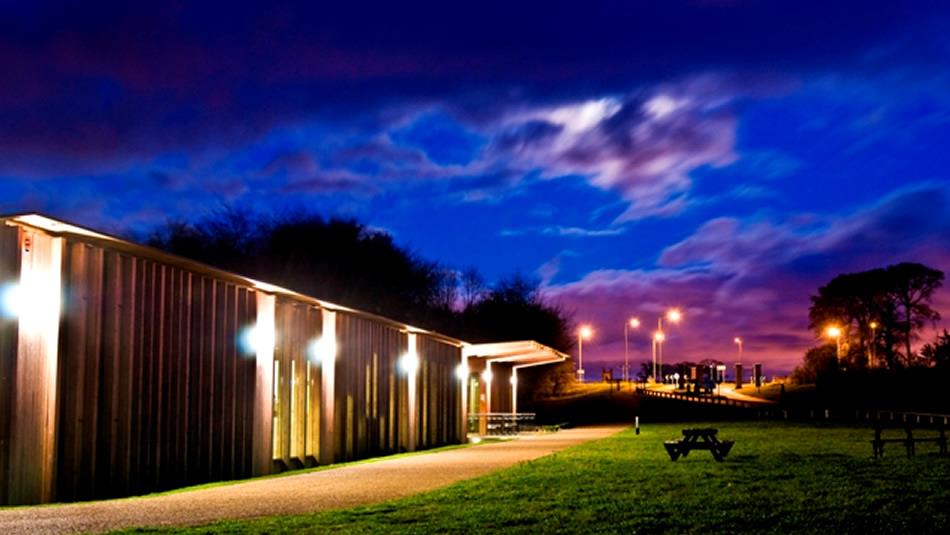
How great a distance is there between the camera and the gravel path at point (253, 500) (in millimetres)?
11195

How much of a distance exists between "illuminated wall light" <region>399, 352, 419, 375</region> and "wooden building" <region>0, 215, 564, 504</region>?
430 centimetres

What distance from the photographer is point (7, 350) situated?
12.9 m

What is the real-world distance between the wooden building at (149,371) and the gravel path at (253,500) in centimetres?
78

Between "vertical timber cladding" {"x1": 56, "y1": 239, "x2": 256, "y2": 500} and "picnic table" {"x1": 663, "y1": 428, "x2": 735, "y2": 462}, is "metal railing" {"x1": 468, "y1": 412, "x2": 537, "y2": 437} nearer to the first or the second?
"picnic table" {"x1": 663, "y1": 428, "x2": 735, "y2": 462}

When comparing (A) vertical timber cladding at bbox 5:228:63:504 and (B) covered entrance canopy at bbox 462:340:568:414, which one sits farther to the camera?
(B) covered entrance canopy at bbox 462:340:568:414

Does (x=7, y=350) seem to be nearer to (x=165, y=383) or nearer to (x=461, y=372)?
(x=165, y=383)

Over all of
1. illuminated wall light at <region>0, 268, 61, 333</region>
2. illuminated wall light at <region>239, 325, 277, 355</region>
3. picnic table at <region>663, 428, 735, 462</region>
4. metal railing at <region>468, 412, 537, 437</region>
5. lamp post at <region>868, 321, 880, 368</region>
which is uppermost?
lamp post at <region>868, 321, 880, 368</region>

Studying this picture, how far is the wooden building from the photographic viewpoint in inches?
512

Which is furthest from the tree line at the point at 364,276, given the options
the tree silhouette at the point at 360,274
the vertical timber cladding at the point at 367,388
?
the vertical timber cladding at the point at 367,388

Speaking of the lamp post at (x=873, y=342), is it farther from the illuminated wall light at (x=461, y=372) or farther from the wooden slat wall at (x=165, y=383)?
the wooden slat wall at (x=165, y=383)

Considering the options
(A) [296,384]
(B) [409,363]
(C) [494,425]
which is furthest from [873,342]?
(A) [296,384]

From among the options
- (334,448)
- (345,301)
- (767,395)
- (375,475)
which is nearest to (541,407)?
(345,301)

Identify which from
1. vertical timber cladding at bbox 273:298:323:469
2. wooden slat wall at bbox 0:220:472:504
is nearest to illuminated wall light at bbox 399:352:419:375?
wooden slat wall at bbox 0:220:472:504

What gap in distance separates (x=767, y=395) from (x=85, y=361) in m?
68.5
